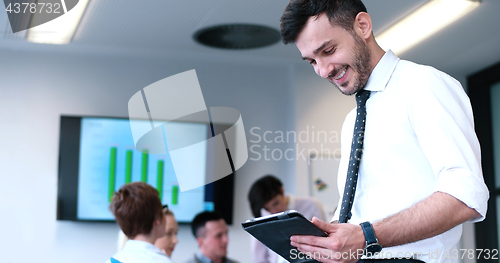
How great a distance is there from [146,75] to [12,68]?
3.36 ft

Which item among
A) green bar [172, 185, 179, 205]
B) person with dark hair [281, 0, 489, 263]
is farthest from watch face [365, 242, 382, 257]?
green bar [172, 185, 179, 205]

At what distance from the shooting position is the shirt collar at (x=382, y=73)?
1180mm

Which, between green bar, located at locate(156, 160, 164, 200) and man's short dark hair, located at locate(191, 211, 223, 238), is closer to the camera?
man's short dark hair, located at locate(191, 211, 223, 238)

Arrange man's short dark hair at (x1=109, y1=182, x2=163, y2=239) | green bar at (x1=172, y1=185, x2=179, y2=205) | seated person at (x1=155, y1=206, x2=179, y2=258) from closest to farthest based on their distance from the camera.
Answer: man's short dark hair at (x1=109, y1=182, x2=163, y2=239) < seated person at (x1=155, y1=206, x2=179, y2=258) < green bar at (x1=172, y1=185, x2=179, y2=205)

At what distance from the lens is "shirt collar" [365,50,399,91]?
1.18 m

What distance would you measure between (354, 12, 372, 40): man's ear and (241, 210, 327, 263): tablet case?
0.56 metres

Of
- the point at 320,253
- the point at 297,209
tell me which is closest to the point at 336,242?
the point at 320,253

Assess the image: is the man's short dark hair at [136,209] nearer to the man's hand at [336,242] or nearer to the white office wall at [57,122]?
the man's hand at [336,242]

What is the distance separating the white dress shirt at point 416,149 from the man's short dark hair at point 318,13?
0.49 feet

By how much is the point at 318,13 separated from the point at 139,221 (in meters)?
1.44

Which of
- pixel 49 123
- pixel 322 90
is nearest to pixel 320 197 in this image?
pixel 322 90

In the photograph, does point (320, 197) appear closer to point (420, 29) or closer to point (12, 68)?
point (420, 29)

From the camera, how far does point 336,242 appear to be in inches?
36.4

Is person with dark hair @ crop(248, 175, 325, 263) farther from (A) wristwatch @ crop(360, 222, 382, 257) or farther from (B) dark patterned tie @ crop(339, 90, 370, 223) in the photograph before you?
(A) wristwatch @ crop(360, 222, 382, 257)
